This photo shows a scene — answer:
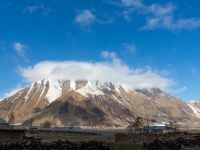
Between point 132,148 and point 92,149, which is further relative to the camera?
A: point 132,148

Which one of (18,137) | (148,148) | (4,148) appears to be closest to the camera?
(4,148)

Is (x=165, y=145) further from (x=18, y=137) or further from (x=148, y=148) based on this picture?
(x=18, y=137)

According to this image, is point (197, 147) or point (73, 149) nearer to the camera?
point (73, 149)

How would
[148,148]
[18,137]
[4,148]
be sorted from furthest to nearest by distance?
1. [18,137]
2. [148,148]
3. [4,148]

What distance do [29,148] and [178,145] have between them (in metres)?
20.9

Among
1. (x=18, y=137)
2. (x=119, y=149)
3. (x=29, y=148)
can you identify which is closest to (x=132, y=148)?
(x=119, y=149)

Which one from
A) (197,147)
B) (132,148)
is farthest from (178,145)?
(132,148)

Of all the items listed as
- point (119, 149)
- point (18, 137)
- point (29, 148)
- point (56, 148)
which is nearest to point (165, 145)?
point (119, 149)

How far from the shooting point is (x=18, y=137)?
275 ft

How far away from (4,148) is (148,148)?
61.7ft

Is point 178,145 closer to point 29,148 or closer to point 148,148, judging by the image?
point 148,148

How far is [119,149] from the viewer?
5475 centimetres

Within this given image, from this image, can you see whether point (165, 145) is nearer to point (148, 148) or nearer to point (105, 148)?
point (148, 148)

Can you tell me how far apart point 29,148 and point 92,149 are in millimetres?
7840
